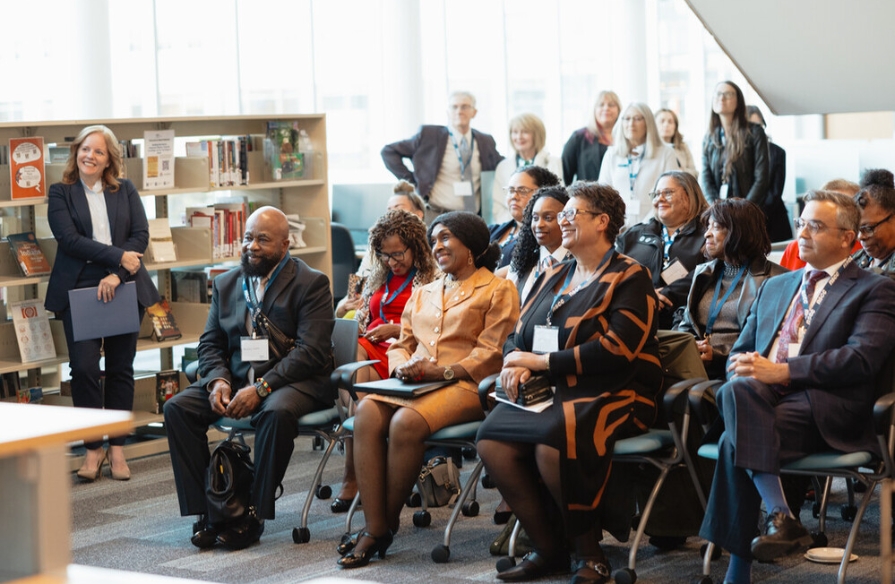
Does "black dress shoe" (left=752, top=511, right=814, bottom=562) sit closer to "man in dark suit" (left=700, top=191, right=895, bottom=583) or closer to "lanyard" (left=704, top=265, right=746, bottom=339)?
"man in dark suit" (left=700, top=191, right=895, bottom=583)

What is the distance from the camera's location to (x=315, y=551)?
4977mm

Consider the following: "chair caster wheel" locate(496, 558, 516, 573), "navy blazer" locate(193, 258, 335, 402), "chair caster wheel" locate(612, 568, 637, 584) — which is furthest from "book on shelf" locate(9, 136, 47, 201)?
"chair caster wheel" locate(612, 568, 637, 584)

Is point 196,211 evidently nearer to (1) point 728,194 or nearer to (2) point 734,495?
(1) point 728,194

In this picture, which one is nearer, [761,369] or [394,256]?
[761,369]

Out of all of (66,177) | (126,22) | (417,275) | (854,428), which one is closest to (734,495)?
(854,428)

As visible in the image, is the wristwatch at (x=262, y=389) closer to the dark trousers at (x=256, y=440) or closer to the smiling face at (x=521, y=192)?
the dark trousers at (x=256, y=440)

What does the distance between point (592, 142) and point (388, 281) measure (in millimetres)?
2889

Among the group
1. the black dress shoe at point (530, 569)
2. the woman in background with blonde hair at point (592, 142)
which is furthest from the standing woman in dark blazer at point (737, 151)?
the black dress shoe at point (530, 569)

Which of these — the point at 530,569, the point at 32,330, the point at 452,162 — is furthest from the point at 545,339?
the point at 452,162

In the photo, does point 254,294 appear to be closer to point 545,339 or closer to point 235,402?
point 235,402

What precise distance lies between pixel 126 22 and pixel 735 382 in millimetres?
6730

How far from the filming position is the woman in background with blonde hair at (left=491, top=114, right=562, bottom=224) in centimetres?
771

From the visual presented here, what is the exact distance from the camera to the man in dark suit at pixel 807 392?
4.02m

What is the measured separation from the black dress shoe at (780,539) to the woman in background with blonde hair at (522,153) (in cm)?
395
